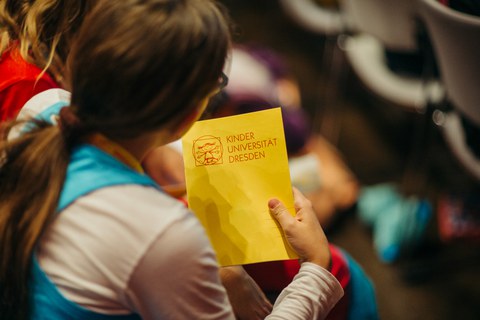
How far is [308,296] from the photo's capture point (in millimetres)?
887

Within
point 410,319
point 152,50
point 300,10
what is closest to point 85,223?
point 152,50

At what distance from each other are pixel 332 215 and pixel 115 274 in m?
1.32

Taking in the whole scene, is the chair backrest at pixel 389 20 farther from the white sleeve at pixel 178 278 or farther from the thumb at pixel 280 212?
the white sleeve at pixel 178 278

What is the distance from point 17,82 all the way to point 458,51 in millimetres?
944

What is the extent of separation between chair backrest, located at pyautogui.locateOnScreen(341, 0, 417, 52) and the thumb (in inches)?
36.9

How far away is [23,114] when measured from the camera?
0.95 metres

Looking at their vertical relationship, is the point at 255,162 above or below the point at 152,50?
below

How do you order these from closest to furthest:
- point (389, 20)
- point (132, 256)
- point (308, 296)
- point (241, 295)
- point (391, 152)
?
point (132, 256) < point (308, 296) < point (241, 295) < point (389, 20) < point (391, 152)

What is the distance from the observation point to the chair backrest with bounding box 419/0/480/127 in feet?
4.14

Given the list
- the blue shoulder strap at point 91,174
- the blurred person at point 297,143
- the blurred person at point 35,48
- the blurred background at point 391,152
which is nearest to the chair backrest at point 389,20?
the blurred background at point 391,152

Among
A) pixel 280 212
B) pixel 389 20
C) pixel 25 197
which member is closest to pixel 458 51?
pixel 389 20

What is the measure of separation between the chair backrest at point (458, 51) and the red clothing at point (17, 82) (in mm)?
839

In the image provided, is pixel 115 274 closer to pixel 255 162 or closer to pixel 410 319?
pixel 255 162

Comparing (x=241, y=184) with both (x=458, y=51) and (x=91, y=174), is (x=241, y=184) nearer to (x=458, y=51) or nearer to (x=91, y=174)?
(x=91, y=174)
